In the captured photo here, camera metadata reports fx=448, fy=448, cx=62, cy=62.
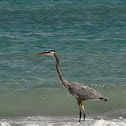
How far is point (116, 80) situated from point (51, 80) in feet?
5.98

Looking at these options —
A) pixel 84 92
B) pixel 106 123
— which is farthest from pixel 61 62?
pixel 106 123

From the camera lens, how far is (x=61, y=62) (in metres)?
14.4

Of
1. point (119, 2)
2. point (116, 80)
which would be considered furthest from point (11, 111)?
point (119, 2)

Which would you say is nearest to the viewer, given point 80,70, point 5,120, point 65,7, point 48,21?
point 5,120

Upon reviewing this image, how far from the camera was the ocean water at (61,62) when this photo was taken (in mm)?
9977

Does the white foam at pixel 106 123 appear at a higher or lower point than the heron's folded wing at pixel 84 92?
lower

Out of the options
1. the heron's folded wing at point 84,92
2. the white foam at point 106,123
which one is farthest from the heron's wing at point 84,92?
the white foam at point 106,123

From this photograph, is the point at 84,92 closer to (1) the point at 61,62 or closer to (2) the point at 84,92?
(2) the point at 84,92

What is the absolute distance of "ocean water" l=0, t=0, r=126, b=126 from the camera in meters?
9.98

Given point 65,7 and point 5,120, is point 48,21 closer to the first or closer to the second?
point 65,7

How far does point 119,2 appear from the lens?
29.3m

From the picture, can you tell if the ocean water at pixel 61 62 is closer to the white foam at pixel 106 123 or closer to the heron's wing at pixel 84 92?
the white foam at pixel 106 123

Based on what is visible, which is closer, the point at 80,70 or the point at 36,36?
the point at 80,70

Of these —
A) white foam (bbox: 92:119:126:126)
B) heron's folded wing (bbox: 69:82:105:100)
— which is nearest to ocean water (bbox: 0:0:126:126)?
white foam (bbox: 92:119:126:126)
